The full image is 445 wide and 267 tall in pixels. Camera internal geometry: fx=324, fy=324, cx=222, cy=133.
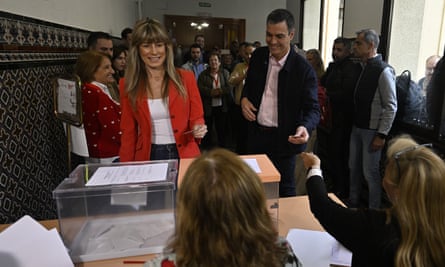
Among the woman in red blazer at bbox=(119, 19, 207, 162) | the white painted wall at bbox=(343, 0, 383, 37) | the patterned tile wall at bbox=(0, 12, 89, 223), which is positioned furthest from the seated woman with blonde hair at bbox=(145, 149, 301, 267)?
the white painted wall at bbox=(343, 0, 383, 37)

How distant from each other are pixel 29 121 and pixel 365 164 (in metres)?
2.42

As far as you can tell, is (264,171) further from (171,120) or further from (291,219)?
(171,120)

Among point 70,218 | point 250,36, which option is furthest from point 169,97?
point 250,36

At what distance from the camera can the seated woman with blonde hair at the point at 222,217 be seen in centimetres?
65

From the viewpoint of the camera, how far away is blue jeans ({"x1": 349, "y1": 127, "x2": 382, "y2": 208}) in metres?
2.62

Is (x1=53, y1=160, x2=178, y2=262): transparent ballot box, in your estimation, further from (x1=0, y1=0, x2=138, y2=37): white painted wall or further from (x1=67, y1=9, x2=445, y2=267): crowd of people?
(x1=0, y1=0, x2=138, y2=37): white painted wall

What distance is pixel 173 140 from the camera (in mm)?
1581

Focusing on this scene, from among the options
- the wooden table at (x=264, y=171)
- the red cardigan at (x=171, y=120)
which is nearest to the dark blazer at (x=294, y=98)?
the red cardigan at (x=171, y=120)

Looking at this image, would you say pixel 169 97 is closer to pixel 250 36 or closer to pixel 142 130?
pixel 142 130

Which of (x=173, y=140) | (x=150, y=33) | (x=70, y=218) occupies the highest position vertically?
(x=150, y=33)

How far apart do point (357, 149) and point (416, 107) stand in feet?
1.81

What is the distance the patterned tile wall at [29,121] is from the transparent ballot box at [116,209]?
0.71m

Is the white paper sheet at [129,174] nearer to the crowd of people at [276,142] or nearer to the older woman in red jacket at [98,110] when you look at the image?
the crowd of people at [276,142]

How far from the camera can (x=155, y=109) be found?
5.08 feet
